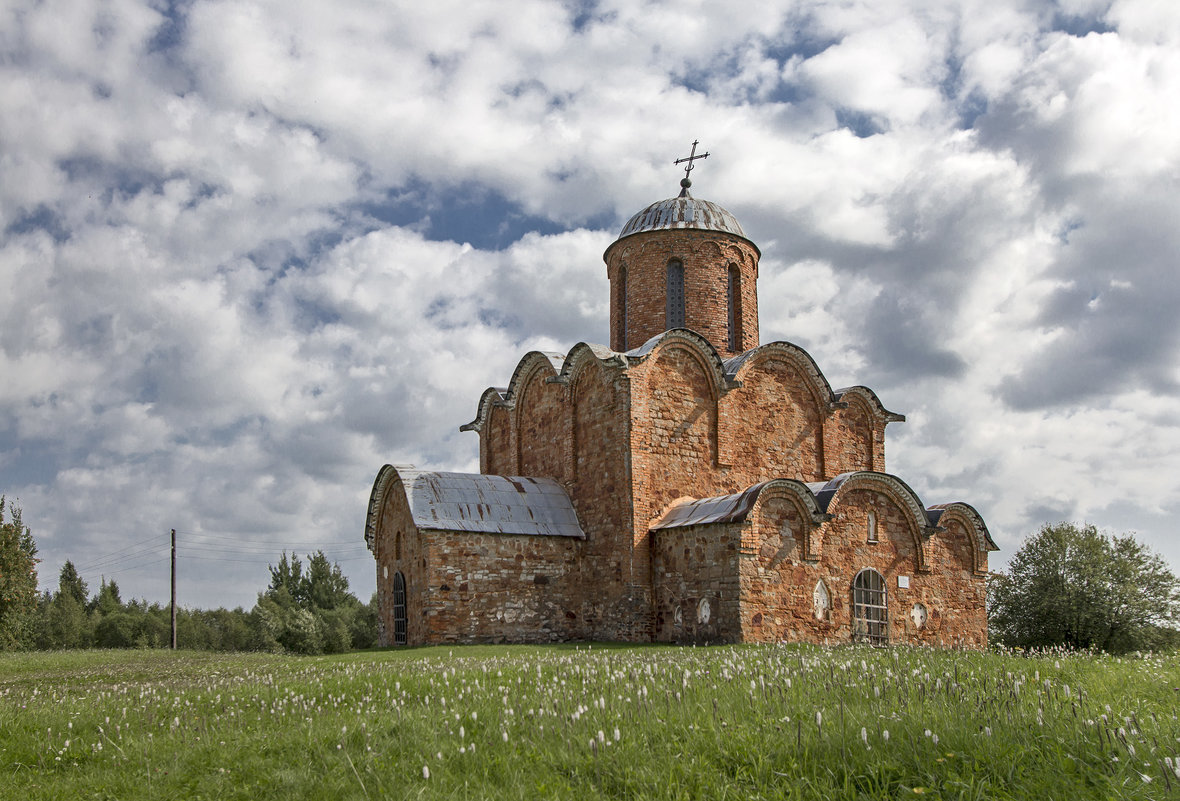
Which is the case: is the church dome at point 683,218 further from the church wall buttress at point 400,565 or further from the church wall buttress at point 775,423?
the church wall buttress at point 400,565

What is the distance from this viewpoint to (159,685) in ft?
42.8

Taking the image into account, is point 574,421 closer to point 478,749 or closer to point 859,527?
point 859,527

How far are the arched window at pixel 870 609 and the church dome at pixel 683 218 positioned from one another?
33.2 feet

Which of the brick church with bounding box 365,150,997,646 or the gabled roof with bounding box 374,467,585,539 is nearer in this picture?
the brick church with bounding box 365,150,997,646

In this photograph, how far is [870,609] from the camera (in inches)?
775

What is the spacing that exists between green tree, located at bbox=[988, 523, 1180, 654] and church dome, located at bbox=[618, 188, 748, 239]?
40.0ft

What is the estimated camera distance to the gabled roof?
67.1 feet

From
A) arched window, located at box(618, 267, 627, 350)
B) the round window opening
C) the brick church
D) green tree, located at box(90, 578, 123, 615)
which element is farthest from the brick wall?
green tree, located at box(90, 578, 123, 615)

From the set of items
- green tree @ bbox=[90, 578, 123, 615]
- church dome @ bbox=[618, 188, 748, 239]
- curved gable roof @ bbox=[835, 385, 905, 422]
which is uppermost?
church dome @ bbox=[618, 188, 748, 239]

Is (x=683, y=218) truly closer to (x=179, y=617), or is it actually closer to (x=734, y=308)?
(x=734, y=308)

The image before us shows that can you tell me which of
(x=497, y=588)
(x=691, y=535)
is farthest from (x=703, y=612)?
(x=497, y=588)

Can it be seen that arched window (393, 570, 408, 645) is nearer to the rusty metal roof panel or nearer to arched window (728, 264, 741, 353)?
the rusty metal roof panel

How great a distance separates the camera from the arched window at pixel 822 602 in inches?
738

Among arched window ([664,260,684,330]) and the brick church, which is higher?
arched window ([664,260,684,330])
